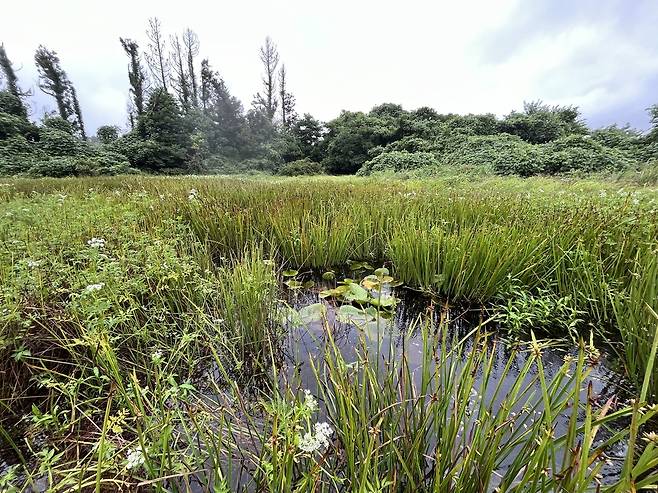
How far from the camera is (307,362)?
1932 mm

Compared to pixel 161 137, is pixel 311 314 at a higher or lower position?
lower

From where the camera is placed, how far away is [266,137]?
30.5 m

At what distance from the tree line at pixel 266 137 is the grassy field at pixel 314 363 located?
1399 centimetres

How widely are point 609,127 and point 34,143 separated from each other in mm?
37917

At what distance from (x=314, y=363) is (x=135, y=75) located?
3579 centimetres

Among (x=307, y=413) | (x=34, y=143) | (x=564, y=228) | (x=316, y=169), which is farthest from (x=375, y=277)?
(x=34, y=143)

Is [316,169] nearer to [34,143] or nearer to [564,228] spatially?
[34,143]

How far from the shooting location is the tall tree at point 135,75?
89.8 ft

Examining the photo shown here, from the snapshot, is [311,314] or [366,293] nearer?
[311,314]

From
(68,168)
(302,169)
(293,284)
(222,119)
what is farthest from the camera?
(222,119)

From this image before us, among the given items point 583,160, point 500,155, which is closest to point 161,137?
point 500,155

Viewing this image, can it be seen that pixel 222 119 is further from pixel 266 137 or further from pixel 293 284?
pixel 293 284

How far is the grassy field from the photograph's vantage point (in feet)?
3.06

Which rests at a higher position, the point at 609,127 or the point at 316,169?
the point at 609,127
